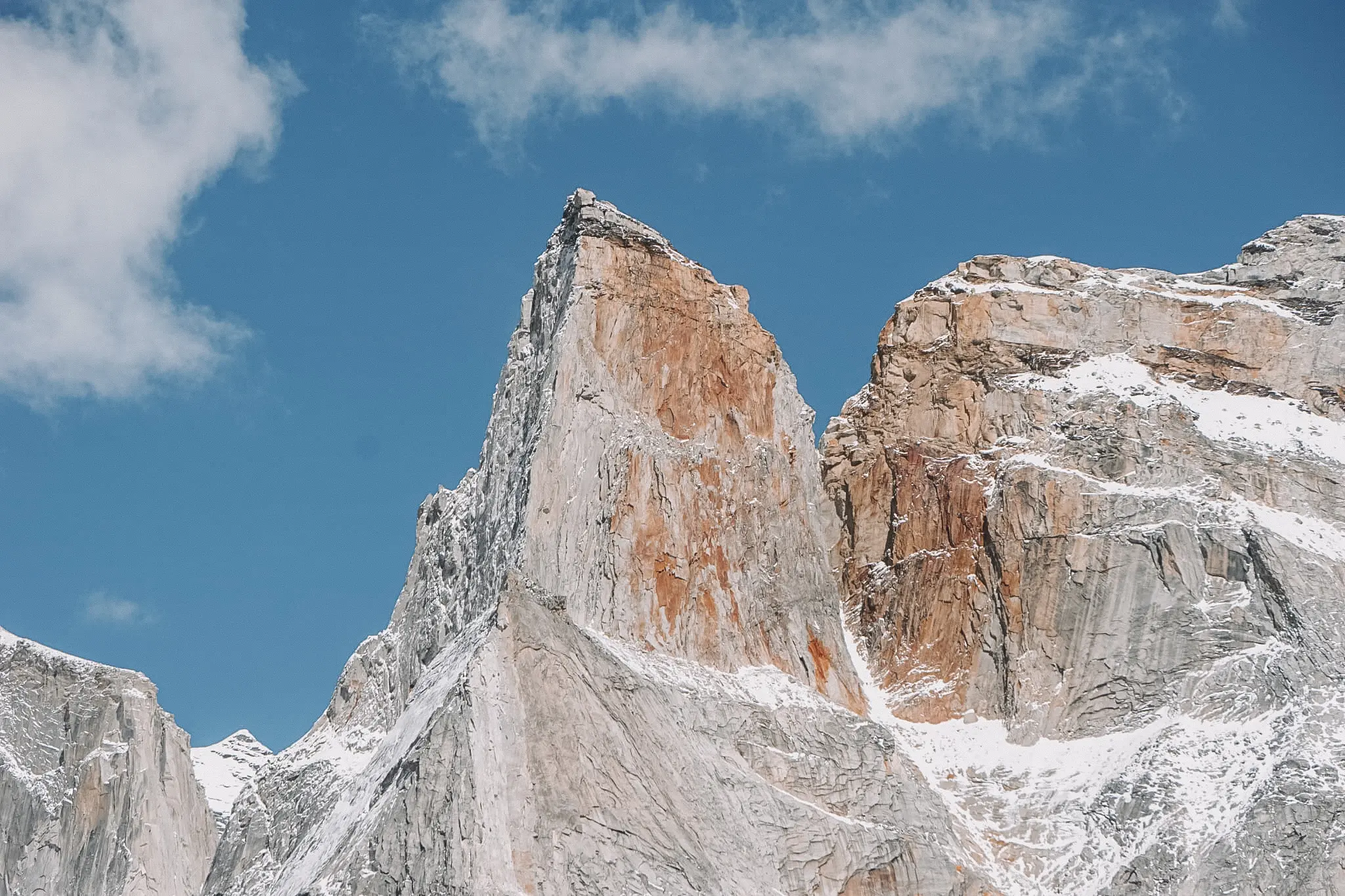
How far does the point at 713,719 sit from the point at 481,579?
858 centimetres

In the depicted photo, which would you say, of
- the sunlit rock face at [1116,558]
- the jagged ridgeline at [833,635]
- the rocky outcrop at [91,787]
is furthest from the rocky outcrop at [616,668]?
the rocky outcrop at [91,787]

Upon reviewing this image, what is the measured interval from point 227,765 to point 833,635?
133 ft

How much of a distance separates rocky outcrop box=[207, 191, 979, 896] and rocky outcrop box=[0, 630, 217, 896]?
13.1 meters

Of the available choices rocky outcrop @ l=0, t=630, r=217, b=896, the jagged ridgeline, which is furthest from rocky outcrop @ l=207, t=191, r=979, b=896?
rocky outcrop @ l=0, t=630, r=217, b=896

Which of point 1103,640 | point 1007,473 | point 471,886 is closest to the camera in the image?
point 471,886

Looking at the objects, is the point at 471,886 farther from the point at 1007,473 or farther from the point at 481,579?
the point at 1007,473

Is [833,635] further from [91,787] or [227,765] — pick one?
[227,765]

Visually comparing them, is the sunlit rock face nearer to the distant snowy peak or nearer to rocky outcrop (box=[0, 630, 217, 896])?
rocky outcrop (box=[0, 630, 217, 896])

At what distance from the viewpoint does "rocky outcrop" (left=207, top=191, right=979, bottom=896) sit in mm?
52719

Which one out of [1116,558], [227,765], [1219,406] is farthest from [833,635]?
[227,765]

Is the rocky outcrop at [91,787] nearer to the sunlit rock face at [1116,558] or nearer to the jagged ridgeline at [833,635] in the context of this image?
the jagged ridgeline at [833,635]

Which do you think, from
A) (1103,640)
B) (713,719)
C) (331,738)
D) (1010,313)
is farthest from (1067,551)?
(331,738)

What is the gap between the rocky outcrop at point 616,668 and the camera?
52.7m

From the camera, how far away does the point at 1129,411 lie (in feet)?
234
